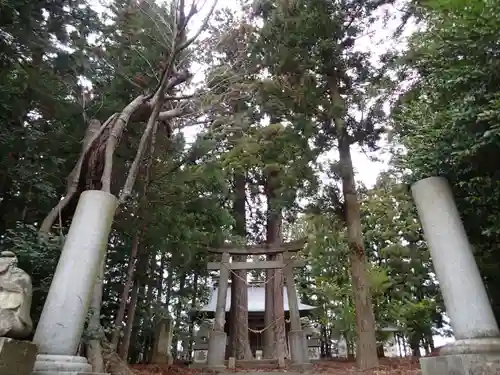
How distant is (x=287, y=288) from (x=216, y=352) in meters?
2.34

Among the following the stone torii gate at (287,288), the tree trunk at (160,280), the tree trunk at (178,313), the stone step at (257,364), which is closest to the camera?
the stone torii gate at (287,288)

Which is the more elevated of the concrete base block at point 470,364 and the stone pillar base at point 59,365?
the concrete base block at point 470,364

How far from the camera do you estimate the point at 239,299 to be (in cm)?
1143

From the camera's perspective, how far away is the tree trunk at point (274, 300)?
10.5 meters

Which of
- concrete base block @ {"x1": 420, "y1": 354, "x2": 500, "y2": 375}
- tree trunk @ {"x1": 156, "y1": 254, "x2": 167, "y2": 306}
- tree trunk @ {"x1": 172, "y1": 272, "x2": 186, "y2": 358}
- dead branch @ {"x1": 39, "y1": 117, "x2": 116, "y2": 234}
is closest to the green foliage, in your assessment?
concrete base block @ {"x1": 420, "y1": 354, "x2": 500, "y2": 375}

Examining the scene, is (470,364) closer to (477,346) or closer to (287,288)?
(477,346)

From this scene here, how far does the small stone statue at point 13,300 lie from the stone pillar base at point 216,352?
6.05m

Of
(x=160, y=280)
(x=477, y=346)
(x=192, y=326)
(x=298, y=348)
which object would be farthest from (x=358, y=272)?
(x=192, y=326)

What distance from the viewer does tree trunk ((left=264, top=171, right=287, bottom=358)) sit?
10516 millimetres

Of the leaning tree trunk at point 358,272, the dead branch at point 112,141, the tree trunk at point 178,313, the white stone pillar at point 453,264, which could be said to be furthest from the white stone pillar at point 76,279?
the tree trunk at point 178,313

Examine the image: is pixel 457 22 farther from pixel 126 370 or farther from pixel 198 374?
pixel 198 374

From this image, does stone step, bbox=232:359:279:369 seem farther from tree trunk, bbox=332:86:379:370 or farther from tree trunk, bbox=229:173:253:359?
tree trunk, bbox=332:86:379:370

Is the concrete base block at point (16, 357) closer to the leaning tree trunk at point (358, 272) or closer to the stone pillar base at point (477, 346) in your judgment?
the stone pillar base at point (477, 346)

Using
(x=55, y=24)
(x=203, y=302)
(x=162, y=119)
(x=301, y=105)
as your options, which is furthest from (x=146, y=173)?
(x=203, y=302)
